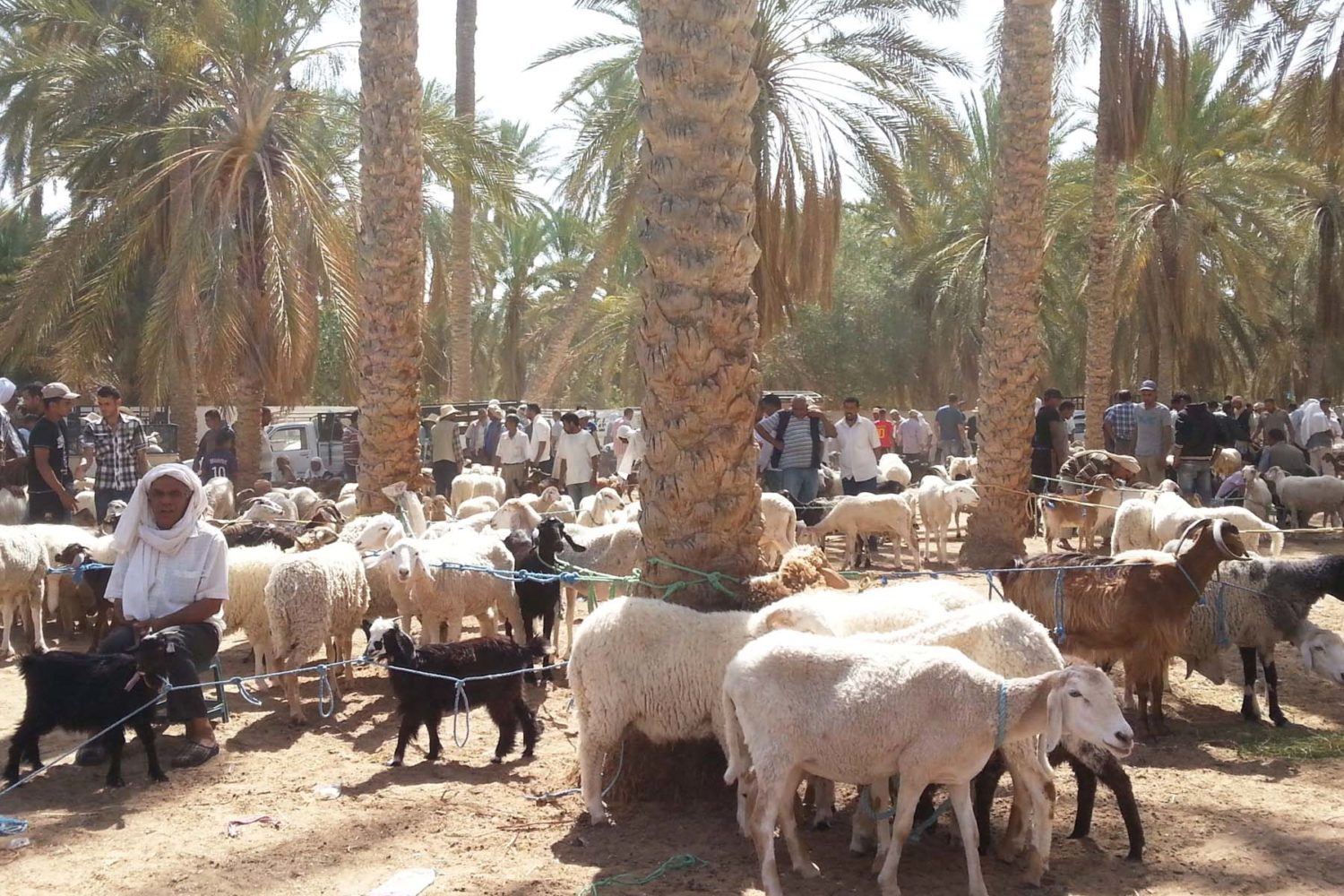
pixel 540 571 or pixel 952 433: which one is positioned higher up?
pixel 952 433

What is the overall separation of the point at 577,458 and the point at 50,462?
22.0 feet

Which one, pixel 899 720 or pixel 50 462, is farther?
pixel 50 462

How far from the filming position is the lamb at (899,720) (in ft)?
15.4

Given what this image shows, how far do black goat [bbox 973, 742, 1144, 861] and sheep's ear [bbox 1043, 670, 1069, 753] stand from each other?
741mm

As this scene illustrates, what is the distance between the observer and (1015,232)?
12.2 meters

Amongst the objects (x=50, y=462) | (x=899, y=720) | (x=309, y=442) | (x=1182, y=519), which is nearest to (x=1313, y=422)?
(x=1182, y=519)

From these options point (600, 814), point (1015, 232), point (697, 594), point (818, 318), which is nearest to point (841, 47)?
point (1015, 232)

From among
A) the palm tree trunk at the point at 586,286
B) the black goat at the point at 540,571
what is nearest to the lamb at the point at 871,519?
the black goat at the point at 540,571

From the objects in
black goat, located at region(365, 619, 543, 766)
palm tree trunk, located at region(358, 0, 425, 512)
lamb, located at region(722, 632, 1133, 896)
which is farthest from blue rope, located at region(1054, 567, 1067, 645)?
palm tree trunk, located at region(358, 0, 425, 512)

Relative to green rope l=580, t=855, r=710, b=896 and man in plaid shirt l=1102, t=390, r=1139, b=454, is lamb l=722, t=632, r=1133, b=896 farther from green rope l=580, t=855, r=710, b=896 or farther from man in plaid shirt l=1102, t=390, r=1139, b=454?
man in plaid shirt l=1102, t=390, r=1139, b=454

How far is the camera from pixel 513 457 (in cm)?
1791

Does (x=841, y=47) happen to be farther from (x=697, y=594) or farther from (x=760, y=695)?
(x=760, y=695)

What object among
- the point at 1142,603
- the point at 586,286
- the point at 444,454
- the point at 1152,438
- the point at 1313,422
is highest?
the point at 586,286

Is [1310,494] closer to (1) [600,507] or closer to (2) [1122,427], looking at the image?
(2) [1122,427]
